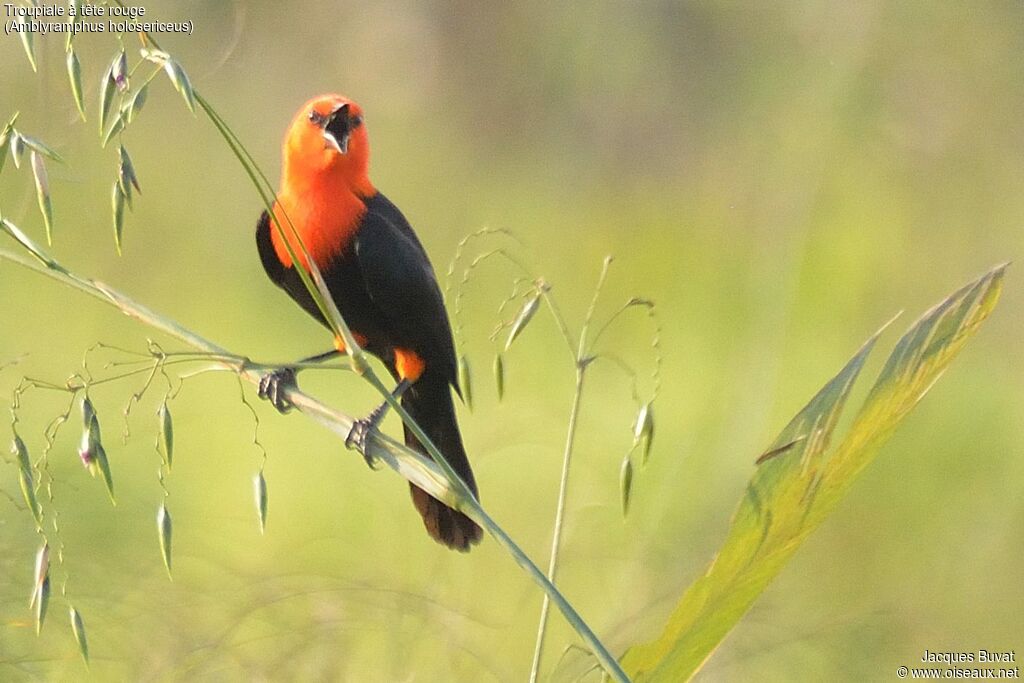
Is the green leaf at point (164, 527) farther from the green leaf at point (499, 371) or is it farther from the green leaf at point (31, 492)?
the green leaf at point (499, 371)

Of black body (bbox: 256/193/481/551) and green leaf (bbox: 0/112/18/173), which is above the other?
black body (bbox: 256/193/481/551)

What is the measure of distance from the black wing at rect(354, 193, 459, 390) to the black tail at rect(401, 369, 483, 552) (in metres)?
0.02

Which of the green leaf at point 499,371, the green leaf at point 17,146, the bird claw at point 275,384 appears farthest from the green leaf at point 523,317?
the green leaf at point 17,146

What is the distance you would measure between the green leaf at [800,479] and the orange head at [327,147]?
36cm

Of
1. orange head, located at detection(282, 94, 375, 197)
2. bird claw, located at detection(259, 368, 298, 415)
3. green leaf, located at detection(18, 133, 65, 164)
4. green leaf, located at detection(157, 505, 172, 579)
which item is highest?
orange head, located at detection(282, 94, 375, 197)

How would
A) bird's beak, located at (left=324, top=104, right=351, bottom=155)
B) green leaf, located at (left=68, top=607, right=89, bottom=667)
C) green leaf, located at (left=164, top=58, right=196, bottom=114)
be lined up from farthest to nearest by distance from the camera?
bird's beak, located at (left=324, top=104, right=351, bottom=155) < green leaf, located at (left=68, top=607, right=89, bottom=667) < green leaf, located at (left=164, top=58, right=196, bottom=114)

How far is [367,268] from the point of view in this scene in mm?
714

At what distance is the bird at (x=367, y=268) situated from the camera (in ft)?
2.27

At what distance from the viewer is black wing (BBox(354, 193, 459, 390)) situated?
71cm

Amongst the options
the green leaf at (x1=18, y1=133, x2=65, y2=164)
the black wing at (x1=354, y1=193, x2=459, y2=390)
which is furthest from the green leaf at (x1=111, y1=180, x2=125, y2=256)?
the black wing at (x1=354, y1=193, x2=459, y2=390)

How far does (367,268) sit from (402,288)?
3cm

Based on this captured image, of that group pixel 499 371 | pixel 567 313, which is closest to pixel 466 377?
pixel 499 371

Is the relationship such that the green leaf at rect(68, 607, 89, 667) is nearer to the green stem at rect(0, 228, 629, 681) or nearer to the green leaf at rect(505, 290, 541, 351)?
the green stem at rect(0, 228, 629, 681)

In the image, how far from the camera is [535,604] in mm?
791
